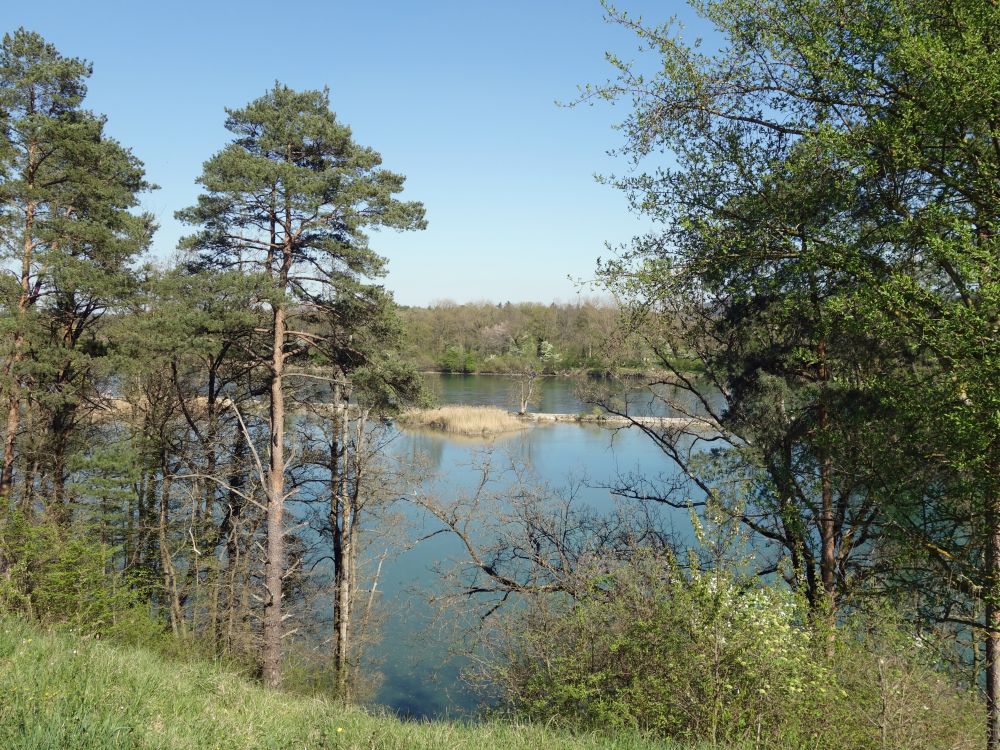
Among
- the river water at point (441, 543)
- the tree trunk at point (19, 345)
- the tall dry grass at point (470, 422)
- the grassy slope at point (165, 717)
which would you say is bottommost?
the river water at point (441, 543)

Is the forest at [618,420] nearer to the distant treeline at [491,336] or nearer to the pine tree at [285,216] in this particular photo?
the pine tree at [285,216]

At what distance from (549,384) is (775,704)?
46.3m

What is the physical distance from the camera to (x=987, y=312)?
470 centimetres

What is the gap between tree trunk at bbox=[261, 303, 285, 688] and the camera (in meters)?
10.1

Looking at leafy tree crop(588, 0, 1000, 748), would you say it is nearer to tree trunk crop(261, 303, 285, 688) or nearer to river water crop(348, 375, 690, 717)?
river water crop(348, 375, 690, 717)

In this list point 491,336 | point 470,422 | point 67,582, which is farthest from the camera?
point 491,336

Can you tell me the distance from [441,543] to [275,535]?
28.2ft

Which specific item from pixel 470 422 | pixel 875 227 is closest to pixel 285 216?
pixel 875 227

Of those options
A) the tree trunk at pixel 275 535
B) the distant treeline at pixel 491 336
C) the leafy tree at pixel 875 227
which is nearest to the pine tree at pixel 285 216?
the tree trunk at pixel 275 535

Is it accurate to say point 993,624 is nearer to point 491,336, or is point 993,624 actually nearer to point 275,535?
point 275,535

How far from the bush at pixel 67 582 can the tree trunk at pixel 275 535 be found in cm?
A: 164

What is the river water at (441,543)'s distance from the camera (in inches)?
505

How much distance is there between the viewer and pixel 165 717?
3.61 metres

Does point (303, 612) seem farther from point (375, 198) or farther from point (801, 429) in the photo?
point (801, 429)
